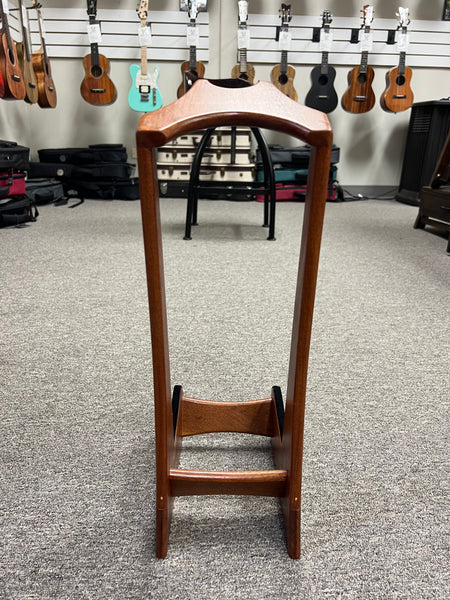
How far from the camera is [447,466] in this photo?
0.82m

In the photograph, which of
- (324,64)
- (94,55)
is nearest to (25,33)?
(94,55)

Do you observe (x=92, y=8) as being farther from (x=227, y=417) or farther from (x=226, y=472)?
(x=226, y=472)

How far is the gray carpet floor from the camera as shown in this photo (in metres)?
0.62

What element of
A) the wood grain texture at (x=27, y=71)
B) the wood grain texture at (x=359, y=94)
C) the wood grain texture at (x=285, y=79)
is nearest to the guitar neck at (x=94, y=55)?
the wood grain texture at (x=27, y=71)

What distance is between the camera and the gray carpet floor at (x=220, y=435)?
62cm

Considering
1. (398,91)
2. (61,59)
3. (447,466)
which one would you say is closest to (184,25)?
(61,59)

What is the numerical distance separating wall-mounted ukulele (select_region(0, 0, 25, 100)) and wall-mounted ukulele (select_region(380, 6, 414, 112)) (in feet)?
8.48

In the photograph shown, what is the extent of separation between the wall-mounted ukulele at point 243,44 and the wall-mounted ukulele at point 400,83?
3.48 feet

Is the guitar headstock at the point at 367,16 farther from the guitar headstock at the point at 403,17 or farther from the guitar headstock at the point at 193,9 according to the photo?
the guitar headstock at the point at 193,9

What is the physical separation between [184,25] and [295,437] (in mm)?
3807

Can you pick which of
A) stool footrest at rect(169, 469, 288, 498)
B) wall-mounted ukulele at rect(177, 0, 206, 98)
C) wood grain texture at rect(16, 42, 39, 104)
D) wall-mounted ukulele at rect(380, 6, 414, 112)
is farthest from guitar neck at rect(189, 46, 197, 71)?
stool footrest at rect(169, 469, 288, 498)

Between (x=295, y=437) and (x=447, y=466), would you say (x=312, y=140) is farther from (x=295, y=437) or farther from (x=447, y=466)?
(x=447, y=466)

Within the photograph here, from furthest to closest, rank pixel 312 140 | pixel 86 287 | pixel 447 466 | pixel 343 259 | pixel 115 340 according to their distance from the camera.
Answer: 1. pixel 343 259
2. pixel 86 287
3. pixel 115 340
4. pixel 447 466
5. pixel 312 140

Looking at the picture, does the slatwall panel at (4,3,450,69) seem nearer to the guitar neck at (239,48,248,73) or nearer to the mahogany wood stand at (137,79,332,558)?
the guitar neck at (239,48,248,73)
